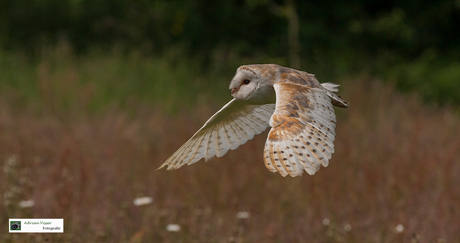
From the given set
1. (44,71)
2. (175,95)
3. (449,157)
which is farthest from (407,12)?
(44,71)

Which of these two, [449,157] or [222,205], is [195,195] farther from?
[449,157]

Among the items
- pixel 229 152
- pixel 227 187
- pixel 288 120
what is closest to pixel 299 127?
pixel 288 120

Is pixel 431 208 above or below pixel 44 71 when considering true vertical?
below

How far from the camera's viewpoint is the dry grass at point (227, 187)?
3.46m

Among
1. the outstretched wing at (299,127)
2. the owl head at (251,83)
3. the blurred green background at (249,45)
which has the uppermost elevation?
the blurred green background at (249,45)

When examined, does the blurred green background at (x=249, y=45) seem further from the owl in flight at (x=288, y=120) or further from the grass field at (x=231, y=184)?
the owl in flight at (x=288, y=120)

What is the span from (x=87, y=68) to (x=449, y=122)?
21.5 feet

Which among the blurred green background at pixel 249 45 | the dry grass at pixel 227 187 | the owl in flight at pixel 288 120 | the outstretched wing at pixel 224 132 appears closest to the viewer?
the owl in flight at pixel 288 120

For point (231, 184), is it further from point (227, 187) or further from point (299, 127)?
point (299, 127)

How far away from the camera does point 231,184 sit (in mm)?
4398

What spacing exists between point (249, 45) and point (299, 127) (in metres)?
9.87

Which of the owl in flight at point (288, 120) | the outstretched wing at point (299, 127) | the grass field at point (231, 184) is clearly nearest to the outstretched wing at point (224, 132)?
the owl in flight at point (288, 120)

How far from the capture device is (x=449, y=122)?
681 centimetres

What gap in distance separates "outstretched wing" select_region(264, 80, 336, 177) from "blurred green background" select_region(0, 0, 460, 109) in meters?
7.53
